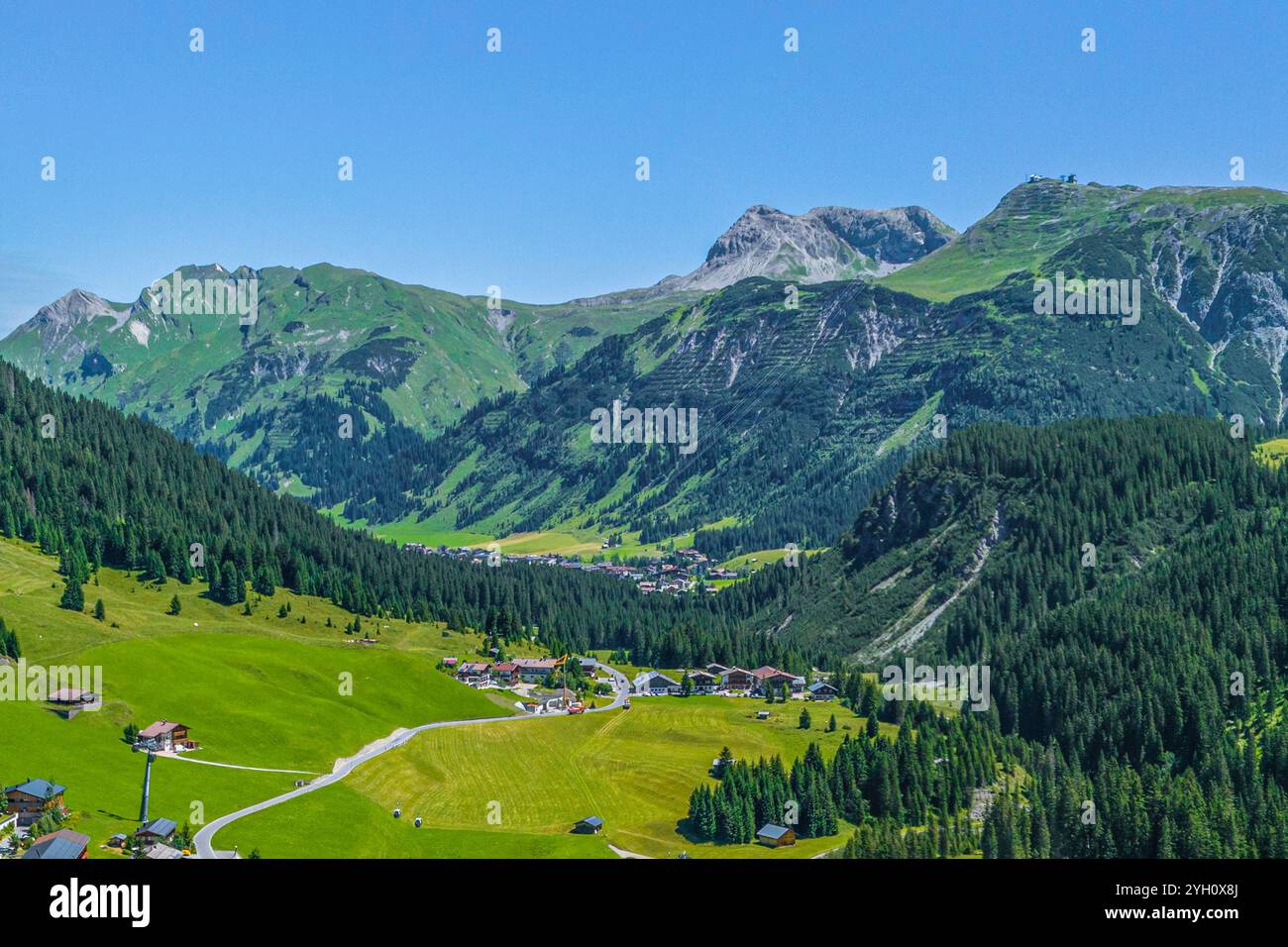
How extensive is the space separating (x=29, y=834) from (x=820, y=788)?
83356 mm

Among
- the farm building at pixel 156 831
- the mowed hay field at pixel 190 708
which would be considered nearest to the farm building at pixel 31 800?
the mowed hay field at pixel 190 708

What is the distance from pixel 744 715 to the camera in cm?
19588

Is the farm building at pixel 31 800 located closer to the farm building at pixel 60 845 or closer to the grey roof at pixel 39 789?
the grey roof at pixel 39 789

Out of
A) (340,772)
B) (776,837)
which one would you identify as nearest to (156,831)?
(340,772)

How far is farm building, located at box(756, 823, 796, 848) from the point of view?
130000mm

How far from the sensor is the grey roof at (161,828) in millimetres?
102500

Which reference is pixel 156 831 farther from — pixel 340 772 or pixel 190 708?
pixel 190 708

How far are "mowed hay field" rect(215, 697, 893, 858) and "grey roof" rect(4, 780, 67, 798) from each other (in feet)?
49.5

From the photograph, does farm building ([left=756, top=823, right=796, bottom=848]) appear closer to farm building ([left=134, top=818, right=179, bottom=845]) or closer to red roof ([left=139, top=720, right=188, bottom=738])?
farm building ([left=134, top=818, right=179, bottom=845])

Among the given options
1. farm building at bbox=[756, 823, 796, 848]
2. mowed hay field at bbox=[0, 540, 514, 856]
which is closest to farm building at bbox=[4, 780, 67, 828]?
mowed hay field at bbox=[0, 540, 514, 856]

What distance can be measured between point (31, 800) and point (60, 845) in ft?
53.4

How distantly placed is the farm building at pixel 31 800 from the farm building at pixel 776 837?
70457mm

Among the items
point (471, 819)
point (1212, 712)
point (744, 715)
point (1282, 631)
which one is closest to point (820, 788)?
point (471, 819)
